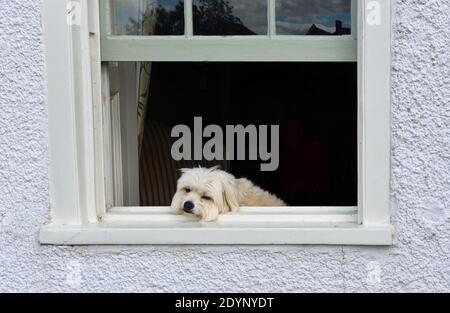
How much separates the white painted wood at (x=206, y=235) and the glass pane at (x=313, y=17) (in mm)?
969

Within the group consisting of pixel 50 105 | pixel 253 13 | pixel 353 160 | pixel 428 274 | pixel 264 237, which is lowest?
pixel 428 274

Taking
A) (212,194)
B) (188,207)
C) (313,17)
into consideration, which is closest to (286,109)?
(313,17)

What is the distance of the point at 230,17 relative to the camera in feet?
11.0

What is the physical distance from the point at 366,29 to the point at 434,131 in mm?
572

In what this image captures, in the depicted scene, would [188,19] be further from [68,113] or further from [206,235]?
[206,235]

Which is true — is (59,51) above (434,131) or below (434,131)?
above

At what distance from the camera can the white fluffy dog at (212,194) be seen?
329 centimetres

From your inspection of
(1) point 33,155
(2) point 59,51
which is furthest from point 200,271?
(2) point 59,51

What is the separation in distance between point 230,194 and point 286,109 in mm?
1519

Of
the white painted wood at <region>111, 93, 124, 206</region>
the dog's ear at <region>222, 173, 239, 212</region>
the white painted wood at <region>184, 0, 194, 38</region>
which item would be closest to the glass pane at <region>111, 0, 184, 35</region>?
the white painted wood at <region>184, 0, 194, 38</region>

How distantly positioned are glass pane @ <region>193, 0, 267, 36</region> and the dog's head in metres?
0.76

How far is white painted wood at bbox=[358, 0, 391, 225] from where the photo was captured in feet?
9.80

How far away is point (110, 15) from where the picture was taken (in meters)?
3.24

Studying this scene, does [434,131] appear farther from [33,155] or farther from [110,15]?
[33,155]
